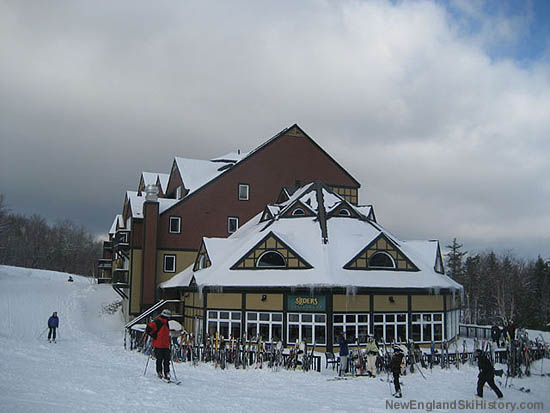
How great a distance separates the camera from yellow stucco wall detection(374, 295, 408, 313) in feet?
77.2

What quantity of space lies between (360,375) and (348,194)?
67.3ft

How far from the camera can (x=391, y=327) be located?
23750 mm

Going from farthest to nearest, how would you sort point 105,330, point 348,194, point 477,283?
point 477,283 < point 348,194 < point 105,330

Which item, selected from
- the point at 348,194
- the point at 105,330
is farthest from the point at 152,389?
Answer: the point at 348,194

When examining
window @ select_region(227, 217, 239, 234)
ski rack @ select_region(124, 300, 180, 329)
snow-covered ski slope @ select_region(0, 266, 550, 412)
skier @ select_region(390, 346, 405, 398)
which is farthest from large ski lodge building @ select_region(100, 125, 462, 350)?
skier @ select_region(390, 346, 405, 398)

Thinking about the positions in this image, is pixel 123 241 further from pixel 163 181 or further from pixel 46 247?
pixel 46 247

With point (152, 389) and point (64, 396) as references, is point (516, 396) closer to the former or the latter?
point (152, 389)

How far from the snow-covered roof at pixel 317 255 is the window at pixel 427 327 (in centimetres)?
143

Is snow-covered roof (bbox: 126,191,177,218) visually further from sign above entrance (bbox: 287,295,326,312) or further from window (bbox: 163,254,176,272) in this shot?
sign above entrance (bbox: 287,295,326,312)

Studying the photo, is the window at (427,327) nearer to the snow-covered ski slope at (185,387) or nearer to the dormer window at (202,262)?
the snow-covered ski slope at (185,387)

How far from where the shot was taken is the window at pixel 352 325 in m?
22.8

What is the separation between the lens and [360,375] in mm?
17719

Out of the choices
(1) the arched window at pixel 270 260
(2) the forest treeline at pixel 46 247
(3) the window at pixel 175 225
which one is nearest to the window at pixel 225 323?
(1) the arched window at pixel 270 260

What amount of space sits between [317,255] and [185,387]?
12.6 meters
